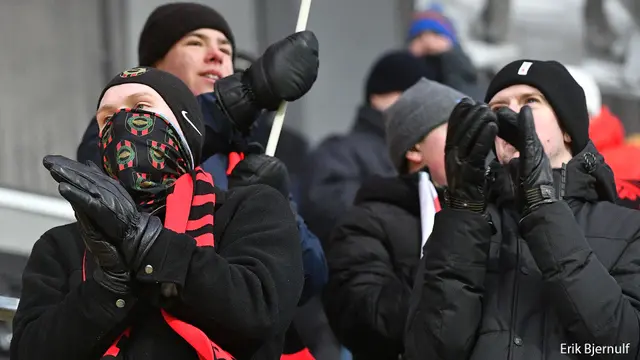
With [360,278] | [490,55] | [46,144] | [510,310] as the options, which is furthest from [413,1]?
[510,310]

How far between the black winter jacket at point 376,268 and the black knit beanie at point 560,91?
669 mm

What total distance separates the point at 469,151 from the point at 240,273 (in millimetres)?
767

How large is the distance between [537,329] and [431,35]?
3.84 m

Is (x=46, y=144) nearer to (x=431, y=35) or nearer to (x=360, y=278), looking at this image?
(x=431, y=35)

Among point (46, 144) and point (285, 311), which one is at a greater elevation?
point (285, 311)

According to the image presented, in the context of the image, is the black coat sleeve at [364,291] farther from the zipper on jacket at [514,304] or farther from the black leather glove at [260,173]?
the zipper on jacket at [514,304]

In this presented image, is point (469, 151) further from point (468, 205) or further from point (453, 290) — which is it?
point (453, 290)

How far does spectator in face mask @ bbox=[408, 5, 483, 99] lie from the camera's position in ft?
23.2

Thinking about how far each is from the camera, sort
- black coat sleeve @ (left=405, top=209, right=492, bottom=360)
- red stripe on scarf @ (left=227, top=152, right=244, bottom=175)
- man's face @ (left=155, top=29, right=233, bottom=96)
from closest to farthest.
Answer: black coat sleeve @ (left=405, top=209, right=492, bottom=360)
red stripe on scarf @ (left=227, top=152, right=244, bottom=175)
man's face @ (left=155, top=29, right=233, bottom=96)

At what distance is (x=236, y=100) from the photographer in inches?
184

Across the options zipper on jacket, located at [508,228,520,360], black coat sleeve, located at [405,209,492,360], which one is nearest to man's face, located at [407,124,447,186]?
Answer: zipper on jacket, located at [508,228,520,360]

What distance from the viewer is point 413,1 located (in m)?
10.2

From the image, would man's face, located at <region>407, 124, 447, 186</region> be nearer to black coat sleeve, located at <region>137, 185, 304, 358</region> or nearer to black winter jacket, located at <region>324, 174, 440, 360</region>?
black winter jacket, located at <region>324, 174, 440, 360</region>

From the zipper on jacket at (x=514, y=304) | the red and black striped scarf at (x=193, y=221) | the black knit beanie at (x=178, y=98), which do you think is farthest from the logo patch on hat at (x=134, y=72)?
the zipper on jacket at (x=514, y=304)
